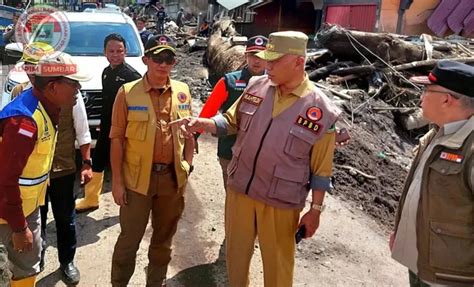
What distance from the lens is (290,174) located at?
2.60m

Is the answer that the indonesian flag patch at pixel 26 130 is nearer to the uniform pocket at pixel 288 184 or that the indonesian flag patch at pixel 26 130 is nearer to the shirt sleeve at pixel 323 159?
the uniform pocket at pixel 288 184

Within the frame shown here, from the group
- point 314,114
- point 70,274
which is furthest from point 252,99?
point 70,274

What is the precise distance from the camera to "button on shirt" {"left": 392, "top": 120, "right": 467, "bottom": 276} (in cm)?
225

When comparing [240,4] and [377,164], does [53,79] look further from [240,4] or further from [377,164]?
[240,4]

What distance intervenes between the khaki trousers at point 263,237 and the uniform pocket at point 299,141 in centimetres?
40

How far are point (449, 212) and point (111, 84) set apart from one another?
→ 344cm

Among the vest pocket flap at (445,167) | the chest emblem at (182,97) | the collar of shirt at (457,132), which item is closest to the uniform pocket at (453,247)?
the vest pocket flap at (445,167)

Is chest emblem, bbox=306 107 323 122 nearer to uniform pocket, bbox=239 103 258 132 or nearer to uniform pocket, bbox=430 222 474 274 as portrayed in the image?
uniform pocket, bbox=239 103 258 132

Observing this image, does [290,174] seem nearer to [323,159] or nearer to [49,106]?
[323,159]

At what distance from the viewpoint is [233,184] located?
2.82 m

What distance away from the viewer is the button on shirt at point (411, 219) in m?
2.25

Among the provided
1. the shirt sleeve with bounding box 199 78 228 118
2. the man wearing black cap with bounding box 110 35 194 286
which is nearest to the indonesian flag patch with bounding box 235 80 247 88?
the shirt sleeve with bounding box 199 78 228 118

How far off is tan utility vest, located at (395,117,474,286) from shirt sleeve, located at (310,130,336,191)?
0.57m

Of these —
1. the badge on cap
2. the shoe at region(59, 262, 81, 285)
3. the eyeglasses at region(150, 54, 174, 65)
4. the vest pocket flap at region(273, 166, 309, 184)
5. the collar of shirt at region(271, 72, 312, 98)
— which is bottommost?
the shoe at region(59, 262, 81, 285)
